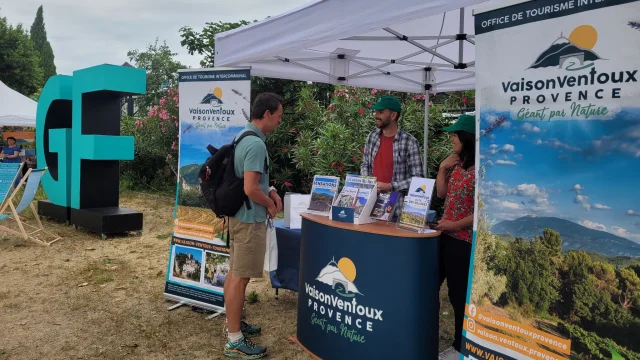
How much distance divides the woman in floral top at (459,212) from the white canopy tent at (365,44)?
0.70m

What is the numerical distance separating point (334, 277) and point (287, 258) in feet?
3.65

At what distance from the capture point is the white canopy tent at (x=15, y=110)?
45.6 ft

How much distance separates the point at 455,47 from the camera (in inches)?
175

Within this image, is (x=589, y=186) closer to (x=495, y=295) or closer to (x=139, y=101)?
(x=495, y=295)

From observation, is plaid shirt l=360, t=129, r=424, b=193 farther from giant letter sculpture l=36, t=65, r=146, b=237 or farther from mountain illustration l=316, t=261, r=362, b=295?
giant letter sculpture l=36, t=65, r=146, b=237

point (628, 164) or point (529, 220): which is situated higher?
point (628, 164)

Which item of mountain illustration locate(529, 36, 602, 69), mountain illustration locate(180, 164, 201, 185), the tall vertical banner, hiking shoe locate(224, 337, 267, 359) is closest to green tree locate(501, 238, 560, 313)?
mountain illustration locate(529, 36, 602, 69)

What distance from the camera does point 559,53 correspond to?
1.57m

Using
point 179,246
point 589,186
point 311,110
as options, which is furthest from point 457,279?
point 311,110

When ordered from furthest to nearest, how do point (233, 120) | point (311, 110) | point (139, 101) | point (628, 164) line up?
point (139, 101), point (311, 110), point (233, 120), point (628, 164)

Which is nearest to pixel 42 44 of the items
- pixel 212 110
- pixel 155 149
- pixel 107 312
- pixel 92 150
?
pixel 155 149

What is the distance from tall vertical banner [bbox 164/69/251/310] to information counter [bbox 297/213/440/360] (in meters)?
1.17

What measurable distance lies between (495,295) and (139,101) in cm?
1348

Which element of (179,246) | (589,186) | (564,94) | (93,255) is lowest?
(93,255)
